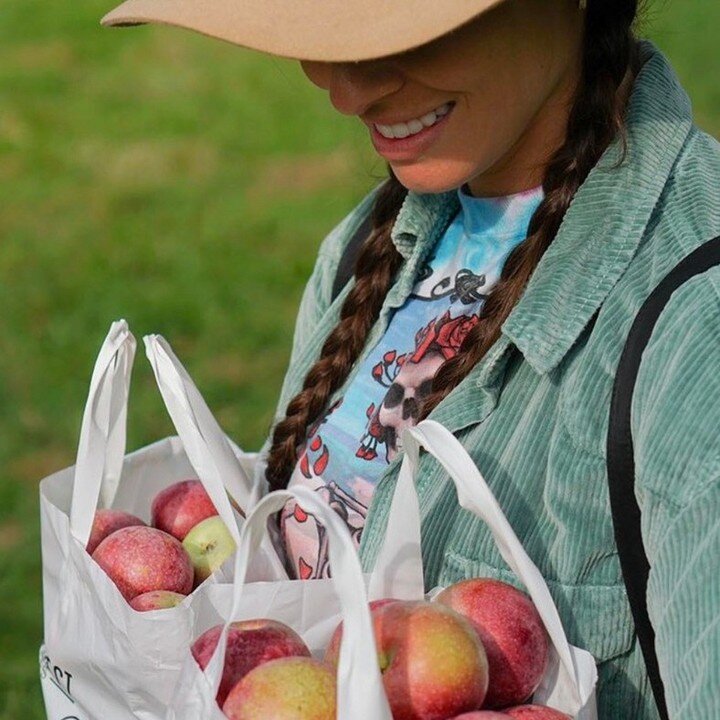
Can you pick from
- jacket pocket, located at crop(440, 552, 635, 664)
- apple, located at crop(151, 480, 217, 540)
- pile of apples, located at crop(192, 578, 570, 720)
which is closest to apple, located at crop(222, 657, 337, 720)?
pile of apples, located at crop(192, 578, 570, 720)

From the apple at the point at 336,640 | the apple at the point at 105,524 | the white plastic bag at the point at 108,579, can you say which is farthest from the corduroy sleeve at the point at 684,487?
the apple at the point at 105,524

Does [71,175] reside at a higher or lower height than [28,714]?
higher

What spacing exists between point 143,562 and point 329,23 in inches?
24.9

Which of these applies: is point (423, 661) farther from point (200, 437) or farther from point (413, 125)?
point (413, 125)

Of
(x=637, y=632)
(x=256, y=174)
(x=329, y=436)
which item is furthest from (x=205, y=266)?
(x=637, y=632)

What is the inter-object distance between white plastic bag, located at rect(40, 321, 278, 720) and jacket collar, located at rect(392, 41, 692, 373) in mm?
401

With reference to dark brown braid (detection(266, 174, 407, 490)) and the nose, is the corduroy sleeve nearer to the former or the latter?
the nose

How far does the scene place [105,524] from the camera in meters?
1.86

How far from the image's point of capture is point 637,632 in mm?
1499

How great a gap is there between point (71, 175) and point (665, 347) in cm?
515

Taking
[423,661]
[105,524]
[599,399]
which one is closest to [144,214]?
[105,524]

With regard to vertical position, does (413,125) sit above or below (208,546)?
above

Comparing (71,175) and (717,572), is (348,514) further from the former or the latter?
(71,175)

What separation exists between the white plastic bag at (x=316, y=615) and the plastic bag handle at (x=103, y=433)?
0.25 m
